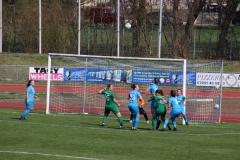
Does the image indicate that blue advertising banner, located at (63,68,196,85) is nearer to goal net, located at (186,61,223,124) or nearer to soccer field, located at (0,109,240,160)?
goal net, located at (186,61,223,124)

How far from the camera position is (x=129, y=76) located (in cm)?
3108

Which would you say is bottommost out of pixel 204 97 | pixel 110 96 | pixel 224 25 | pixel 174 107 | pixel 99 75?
pixel 204 97

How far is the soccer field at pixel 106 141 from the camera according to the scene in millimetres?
17375

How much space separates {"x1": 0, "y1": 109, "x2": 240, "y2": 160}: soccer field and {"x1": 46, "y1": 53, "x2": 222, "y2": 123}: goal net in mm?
3375

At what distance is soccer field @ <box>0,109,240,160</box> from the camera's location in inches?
684

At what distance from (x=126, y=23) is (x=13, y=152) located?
1205 inches

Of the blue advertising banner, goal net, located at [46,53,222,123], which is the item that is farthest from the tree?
the blue advertising banner

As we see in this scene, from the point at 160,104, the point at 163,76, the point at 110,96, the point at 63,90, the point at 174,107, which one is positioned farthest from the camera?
the point at 63,90

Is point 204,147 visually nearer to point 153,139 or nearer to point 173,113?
point 153,139

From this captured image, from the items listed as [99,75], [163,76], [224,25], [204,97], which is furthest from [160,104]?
[224,25]

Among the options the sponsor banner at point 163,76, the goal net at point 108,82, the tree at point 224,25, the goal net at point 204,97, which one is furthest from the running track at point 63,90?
the tree at point 224,25

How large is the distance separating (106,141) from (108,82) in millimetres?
11613

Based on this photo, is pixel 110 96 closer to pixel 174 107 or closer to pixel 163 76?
pixel 174 107

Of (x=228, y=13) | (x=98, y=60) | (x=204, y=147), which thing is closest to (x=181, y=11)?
(x=228, y=13)
